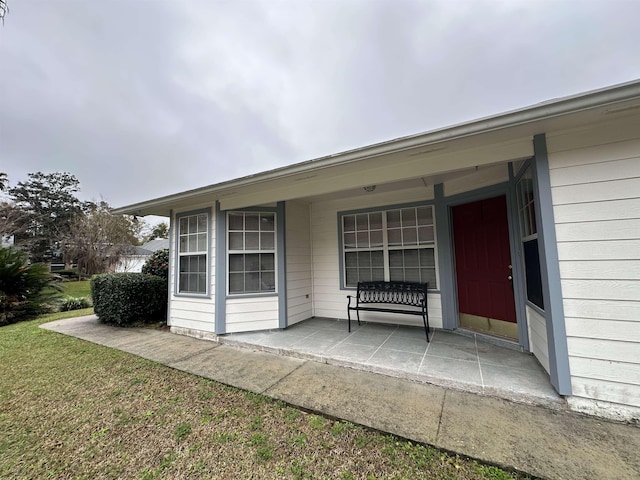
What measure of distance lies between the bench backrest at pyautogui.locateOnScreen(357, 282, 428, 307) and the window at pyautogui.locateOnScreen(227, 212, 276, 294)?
1650mm

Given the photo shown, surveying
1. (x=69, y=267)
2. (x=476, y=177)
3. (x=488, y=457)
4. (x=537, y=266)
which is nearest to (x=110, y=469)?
(x=488, y=457)

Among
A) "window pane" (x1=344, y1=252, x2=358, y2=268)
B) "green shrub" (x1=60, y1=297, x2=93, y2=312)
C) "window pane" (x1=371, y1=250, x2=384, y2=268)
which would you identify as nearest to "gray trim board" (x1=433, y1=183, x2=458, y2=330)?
"window pane" (x1=371, y1=250, x2=384, y2=268)

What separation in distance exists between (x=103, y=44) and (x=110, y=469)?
7663 millimetres

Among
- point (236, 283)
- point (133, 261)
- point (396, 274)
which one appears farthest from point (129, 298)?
point (133, 261)

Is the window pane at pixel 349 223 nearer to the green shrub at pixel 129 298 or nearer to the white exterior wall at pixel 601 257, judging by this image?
the white exterior wall at pixel 601 257

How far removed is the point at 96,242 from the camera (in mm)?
16594

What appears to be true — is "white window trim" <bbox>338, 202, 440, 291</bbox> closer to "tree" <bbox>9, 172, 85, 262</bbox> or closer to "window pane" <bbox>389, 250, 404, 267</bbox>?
"window pane" <bbox>389, 250, 404, 267</bbox>

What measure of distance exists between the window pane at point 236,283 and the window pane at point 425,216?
3.23 meters

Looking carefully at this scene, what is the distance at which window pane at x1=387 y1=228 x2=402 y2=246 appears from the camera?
4.41m

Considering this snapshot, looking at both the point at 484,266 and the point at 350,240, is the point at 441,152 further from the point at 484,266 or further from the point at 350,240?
the point at 350,240

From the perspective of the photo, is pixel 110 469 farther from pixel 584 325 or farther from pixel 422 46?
pixel 422 46

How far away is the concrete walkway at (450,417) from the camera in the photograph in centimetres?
155

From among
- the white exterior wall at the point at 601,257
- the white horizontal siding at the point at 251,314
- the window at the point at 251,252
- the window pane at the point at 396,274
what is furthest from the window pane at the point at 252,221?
the white exterior wall at the point at 601,257

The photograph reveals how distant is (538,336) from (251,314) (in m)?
3.86
